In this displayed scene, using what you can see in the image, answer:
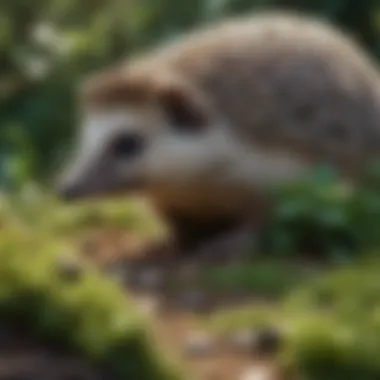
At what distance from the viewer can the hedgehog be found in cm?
654

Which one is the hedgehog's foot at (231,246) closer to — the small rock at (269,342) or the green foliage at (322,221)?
the green foliage at (322,221)

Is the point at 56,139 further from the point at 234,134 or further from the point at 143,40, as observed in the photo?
the point at 234,134

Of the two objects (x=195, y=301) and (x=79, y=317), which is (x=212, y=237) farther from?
(x=79, y=317)

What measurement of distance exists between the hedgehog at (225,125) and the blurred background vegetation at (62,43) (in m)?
1.86

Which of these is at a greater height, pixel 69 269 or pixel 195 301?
pixel 195 301

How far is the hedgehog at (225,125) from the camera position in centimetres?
654

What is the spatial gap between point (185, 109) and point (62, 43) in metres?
2.53

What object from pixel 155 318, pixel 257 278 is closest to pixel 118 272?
pixel 257 278

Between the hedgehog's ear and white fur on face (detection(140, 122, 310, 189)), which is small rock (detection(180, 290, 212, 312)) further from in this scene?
the hedgehog's ear

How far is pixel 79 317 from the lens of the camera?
4230 mm

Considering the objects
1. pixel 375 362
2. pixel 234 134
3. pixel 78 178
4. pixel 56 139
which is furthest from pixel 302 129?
pixel 56 139

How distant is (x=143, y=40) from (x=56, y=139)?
998mm

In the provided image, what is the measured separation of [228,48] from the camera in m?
6.82

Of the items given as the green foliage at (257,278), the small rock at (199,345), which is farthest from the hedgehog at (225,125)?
the small rock at (199,345)
